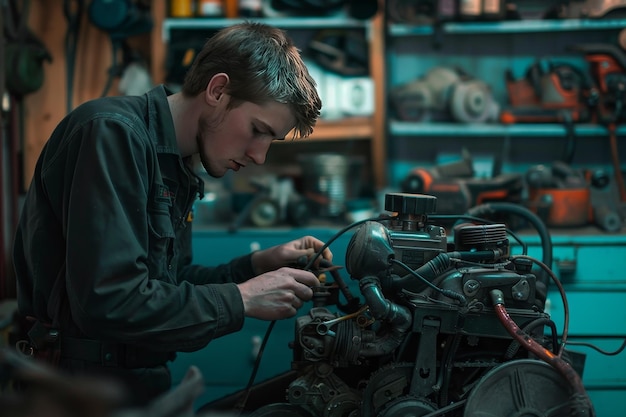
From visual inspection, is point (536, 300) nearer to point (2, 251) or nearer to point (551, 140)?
point (551, 140)

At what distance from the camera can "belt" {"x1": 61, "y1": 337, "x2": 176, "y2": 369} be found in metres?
1.53

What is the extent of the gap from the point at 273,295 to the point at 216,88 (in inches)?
17.8

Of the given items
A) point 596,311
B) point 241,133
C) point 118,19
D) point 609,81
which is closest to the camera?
point 241,133

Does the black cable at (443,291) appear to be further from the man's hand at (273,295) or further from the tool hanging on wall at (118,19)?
the tool hanging on wall at (118,19)

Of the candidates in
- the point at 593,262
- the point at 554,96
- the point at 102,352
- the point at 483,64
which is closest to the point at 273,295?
the point at 102,352

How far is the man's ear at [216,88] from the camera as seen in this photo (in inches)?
60.0

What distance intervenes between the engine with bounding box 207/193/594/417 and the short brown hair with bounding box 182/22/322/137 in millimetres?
315

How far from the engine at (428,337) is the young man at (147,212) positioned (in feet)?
0.52

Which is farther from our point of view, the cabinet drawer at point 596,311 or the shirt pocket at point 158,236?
the cabinet drawer at point 596,311

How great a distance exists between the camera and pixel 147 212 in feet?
4.90

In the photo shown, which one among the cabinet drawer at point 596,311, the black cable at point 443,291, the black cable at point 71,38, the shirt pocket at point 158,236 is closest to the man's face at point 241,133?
the shirt pocket at point 158,236

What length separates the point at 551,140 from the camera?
3771 mm

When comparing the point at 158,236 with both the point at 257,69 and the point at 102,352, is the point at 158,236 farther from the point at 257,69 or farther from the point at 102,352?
the point at 257,69

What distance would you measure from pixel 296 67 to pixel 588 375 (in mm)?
2001
